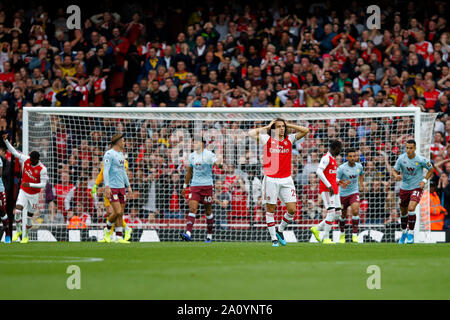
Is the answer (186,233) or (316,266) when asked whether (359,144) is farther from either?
(316,266)

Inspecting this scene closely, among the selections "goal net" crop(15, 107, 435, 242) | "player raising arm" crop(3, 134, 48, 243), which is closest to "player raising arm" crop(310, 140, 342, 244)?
"goal net" crop(15, 107, 435, 242)

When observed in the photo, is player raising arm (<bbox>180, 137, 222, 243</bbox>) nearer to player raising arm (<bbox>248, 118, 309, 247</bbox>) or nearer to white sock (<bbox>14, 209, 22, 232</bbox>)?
player raising arm (<bbox>248, 118, 309, 247</bbox>)

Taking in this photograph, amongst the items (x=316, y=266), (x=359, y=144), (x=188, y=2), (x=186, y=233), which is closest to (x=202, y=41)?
(x=188, y=2)

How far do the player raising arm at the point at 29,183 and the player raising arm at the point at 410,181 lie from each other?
7.84 m

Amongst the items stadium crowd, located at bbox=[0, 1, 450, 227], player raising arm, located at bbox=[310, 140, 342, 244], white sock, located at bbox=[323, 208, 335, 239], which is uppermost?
stadium crowd, located at bbox=[0, 1, 450, 227]

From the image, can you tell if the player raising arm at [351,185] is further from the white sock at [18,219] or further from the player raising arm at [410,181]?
the white sock at [18,219]

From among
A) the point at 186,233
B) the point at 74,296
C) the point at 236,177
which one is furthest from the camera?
the point at 236,177

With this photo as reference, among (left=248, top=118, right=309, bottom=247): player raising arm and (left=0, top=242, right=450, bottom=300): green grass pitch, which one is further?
(left=248, top=118, right=309, bottom=247): player raising arm

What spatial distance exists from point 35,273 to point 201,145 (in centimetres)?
890

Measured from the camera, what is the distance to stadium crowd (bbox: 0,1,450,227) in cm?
1972

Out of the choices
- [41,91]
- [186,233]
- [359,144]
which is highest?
[41,91]

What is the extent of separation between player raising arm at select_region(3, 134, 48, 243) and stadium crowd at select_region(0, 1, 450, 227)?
4.85ft

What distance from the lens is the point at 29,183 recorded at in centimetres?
1759

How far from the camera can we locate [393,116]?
20016 millimetres
